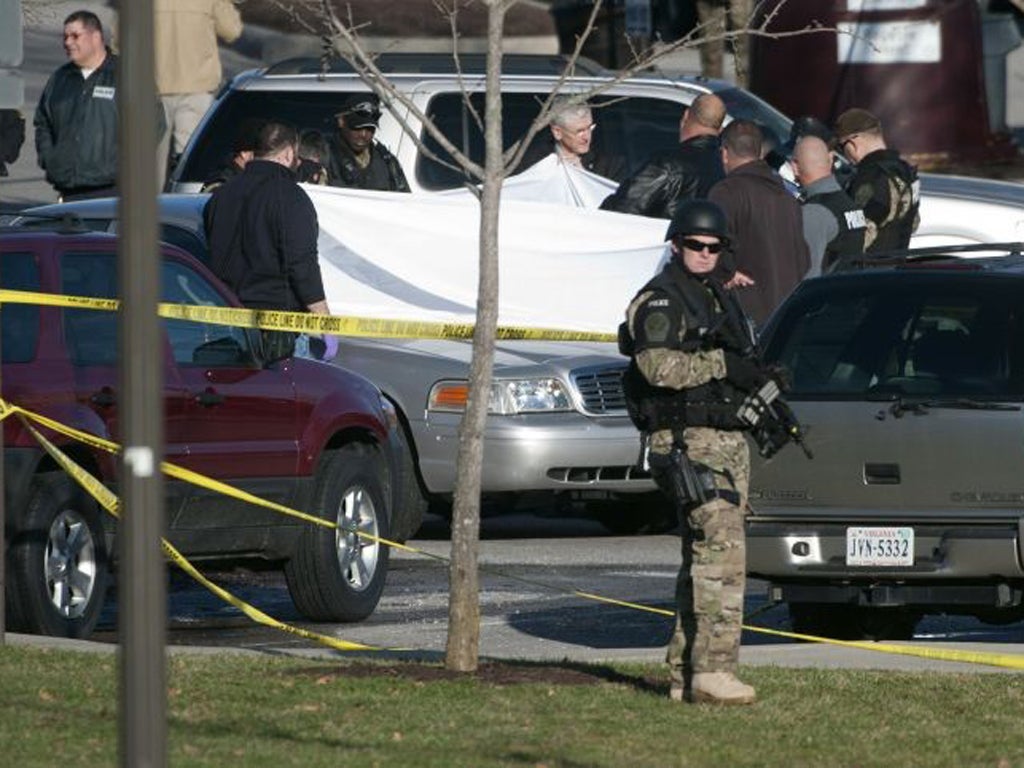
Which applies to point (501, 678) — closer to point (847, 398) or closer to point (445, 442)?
point (847, 398)

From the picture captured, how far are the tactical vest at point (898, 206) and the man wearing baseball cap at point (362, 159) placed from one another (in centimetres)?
283

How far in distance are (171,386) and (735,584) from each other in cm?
308

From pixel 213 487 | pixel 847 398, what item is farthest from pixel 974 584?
pixel 213 487

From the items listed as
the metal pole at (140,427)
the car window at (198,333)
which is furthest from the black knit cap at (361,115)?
the metal pole at (140,427)

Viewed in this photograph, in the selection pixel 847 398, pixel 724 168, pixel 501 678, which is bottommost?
pixel 501 678

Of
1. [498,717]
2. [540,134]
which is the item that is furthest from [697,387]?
[540,134]

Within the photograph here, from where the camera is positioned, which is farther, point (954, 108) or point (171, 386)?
point (954, 108)

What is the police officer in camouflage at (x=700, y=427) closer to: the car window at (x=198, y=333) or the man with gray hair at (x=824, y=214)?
the car window at (x=198, y=333)

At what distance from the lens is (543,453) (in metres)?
13.9

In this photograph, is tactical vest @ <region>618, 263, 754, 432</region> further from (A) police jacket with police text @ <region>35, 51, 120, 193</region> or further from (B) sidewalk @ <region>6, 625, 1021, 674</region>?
(A) police jacket with police text @ <region>35, 51, 120, 193</region>

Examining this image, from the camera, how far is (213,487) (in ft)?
36.2

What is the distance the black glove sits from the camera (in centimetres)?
869

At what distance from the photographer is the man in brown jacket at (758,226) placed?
45.6 feet

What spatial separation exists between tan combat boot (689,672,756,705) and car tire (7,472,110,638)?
9.63 feet
